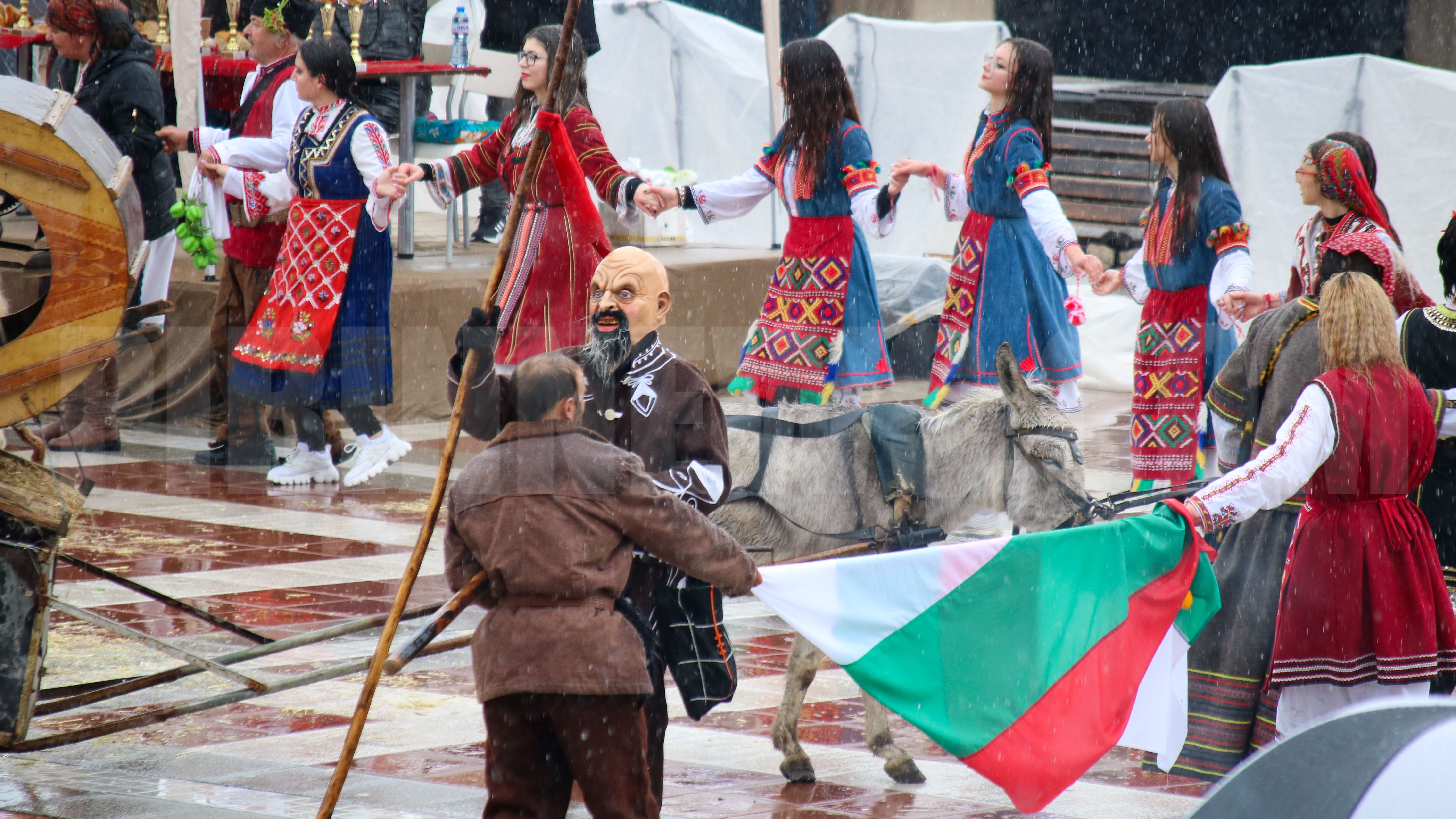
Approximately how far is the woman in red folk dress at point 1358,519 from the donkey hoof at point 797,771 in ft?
4.63

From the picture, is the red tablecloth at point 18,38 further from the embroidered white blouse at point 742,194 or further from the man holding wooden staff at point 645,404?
the man holding wooden staff at point 645,404

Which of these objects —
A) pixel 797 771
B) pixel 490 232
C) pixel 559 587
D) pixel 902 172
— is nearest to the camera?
pixel 559 587

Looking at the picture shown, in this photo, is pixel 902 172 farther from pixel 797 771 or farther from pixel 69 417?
pixel 69 417

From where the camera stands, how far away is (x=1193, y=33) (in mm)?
17234

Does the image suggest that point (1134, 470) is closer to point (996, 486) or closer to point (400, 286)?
point (996, 486)

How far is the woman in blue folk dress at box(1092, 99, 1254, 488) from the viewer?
6.70 metres

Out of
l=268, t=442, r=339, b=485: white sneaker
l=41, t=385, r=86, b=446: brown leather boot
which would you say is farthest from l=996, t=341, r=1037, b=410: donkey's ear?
l=41, t=385, r=86, b=446: brown leather boot

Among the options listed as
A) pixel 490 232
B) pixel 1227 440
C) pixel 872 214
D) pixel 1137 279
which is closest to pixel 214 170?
pixel 872 214

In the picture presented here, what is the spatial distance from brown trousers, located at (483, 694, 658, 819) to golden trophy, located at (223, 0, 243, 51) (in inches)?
348

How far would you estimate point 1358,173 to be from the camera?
18.2 ft

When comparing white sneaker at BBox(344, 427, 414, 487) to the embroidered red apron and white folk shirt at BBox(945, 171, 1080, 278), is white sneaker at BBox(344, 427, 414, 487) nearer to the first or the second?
the embroidered red apron

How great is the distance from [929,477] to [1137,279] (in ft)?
8.45

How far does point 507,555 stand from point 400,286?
7.20m

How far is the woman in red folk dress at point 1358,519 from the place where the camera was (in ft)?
13.9
